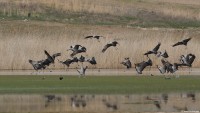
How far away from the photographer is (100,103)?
31141 mm

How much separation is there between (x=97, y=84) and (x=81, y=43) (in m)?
9.27

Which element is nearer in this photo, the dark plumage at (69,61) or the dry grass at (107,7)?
the dark plumage at (69,61)

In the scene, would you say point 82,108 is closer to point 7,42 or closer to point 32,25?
point 7,42

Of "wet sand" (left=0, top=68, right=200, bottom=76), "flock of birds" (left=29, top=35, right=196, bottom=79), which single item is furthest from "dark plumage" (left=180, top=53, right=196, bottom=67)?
"wet sand" (left=0, top=68, right=200, bottom=76)

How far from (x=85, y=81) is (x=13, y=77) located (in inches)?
121

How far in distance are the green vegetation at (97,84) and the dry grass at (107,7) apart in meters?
26.2

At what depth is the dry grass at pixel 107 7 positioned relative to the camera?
6638 centimetres

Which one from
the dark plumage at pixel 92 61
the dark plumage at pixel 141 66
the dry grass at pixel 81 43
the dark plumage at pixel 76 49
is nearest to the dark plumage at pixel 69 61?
the dark plumage at pixel 76 49

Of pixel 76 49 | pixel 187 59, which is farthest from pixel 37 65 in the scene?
pixel 187 59

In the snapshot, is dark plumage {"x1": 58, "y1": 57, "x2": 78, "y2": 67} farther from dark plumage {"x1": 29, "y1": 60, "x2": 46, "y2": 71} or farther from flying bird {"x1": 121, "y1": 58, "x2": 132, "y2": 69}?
flying bird {"x1": 121, "y1": 58, "x2": 132, "y2": 69}

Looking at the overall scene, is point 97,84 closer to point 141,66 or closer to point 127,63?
point 141,66

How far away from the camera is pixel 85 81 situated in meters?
38.1

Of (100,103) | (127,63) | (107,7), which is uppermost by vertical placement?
(107,7)

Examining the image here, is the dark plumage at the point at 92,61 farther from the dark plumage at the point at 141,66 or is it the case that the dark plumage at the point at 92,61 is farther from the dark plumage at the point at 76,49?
the dark plumage at the point at 141,66
